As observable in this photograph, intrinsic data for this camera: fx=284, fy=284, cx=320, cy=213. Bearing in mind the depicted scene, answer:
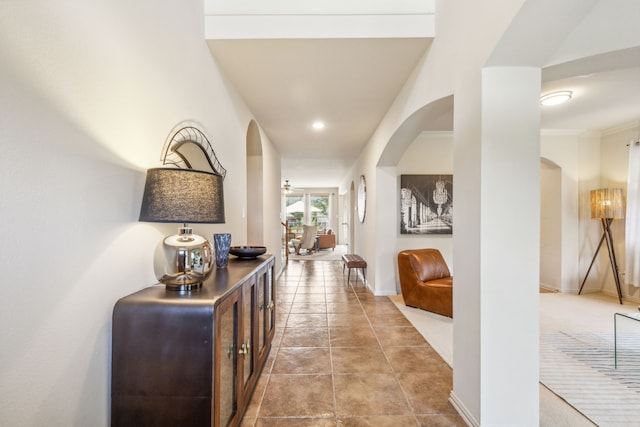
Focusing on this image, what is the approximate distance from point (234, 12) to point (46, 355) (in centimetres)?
230

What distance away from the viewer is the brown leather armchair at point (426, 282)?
11.2ft

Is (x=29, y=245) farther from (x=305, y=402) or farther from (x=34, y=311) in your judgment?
(x=305, y=402)

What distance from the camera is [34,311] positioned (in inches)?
33.2

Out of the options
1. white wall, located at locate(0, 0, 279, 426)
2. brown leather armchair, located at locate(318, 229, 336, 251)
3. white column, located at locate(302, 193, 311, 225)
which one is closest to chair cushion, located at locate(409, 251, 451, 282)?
white wall, located at locate(0, 0, 279, 426)

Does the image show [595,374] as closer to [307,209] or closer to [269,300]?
[269,300]

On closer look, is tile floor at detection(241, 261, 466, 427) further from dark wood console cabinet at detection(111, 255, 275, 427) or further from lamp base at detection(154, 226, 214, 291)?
lamp base at detection(154, 226, 214, 291)

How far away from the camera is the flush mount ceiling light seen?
3.08 m

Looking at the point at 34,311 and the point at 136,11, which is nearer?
the point at 34,311

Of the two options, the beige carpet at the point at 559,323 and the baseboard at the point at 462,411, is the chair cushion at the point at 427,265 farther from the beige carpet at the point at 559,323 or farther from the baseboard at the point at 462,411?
the baseboard at the point at 462,411

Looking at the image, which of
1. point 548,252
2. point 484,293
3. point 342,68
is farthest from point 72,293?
point 548,252

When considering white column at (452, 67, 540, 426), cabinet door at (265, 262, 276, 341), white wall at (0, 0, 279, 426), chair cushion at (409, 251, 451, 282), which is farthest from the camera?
chair cushion at (409, 251, 451, 282)

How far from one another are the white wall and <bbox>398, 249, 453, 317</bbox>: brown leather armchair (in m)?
3.04

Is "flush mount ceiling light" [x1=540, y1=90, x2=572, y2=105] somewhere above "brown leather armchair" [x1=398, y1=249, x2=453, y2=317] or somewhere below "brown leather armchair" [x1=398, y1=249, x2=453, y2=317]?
above

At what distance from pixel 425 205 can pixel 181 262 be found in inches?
161
